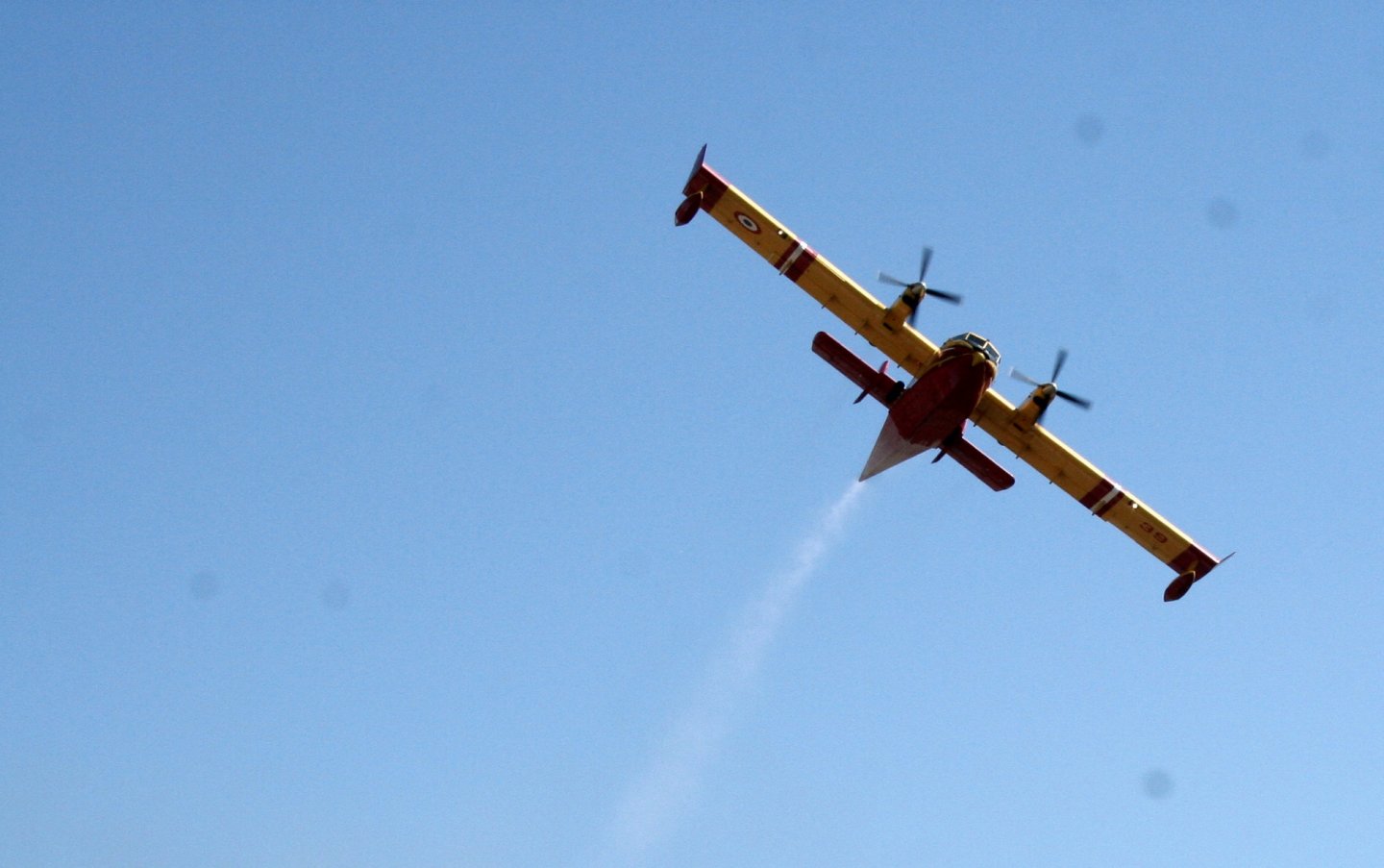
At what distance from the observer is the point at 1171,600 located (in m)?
57.5

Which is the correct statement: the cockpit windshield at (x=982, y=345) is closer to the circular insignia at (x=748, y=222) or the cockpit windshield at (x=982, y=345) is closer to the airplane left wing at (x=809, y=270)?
the airplane left wing at (x=809, y=270)

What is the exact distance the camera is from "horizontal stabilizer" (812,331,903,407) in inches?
2053

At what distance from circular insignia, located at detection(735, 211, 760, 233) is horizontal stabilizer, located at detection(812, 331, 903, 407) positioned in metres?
3.92

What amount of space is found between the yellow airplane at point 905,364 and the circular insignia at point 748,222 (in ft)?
0.09

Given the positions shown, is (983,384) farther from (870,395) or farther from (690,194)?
(690,194)

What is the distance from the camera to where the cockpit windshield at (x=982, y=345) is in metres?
51.1

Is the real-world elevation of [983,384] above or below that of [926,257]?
below

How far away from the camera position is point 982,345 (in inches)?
2012

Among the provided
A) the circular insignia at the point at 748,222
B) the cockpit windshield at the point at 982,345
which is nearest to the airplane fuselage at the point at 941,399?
the cockpit windshield at the point at 982,345

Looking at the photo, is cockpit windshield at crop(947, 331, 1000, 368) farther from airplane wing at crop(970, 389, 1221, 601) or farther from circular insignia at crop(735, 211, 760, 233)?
circular insignia at crop(735, 211, 760, 233)

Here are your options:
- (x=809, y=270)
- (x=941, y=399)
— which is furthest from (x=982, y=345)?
(x=809, y=270)

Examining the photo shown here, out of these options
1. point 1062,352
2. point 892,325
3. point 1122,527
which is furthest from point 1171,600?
point 892,325

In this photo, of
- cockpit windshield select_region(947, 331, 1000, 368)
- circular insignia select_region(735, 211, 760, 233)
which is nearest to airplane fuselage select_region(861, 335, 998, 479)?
cockpit windshield select_region(947, 331, 1000, 368)

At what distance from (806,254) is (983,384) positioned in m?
6.49
